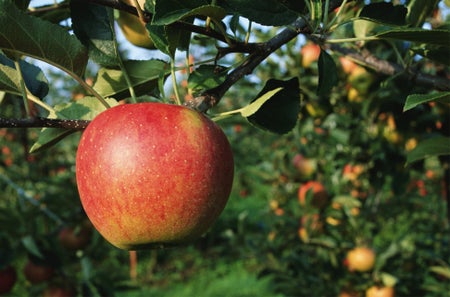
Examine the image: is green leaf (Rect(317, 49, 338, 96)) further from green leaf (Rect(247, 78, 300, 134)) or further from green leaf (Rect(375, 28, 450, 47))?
green leaf (Rect(375, 28, 450, 47))

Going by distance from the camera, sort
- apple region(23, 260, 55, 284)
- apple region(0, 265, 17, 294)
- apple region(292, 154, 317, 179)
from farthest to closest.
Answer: apple region(292, 154, 317, 179) → apple region(0, 265, 17, 294) → apple region(23, 260, 55, 284)

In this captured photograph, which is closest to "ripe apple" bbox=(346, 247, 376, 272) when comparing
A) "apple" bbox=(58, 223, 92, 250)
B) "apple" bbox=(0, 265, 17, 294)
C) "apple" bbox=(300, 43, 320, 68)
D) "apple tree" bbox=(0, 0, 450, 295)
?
"apple tree" bbox=(0, 0, 450, 295)

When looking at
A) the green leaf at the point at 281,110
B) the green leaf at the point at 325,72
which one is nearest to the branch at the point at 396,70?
the green leaf at the point at 325,72

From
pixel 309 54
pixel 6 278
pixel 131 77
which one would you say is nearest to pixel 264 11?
pixel 131 77

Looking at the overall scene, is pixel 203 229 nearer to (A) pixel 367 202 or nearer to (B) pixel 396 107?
(B) pixel 396 107

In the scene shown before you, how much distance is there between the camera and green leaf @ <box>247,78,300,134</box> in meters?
0.79

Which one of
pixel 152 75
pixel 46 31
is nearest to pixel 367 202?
pixel 152 75

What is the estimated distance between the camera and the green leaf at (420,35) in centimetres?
65

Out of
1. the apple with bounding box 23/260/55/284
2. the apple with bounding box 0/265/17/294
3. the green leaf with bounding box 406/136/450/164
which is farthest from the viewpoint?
the apple with bounding box 0/265/17/294

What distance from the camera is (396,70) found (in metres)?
1.04

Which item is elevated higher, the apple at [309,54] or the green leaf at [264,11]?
the green leaf at [264,11]

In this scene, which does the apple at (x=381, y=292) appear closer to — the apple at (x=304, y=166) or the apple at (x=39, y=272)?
the apple at (x=304, y=166)

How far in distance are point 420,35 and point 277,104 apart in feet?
0.80

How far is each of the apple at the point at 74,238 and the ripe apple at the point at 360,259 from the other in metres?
1.21
